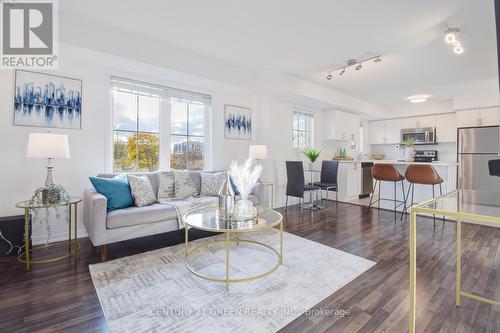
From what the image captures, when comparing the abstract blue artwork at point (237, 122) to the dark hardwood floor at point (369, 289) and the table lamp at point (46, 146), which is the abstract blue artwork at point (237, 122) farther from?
the table lamp at point (46, 146)

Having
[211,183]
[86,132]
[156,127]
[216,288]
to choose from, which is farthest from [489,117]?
[86,132]

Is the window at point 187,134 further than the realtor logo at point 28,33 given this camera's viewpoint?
Yes

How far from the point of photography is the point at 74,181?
3121 mm

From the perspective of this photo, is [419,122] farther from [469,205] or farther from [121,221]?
[121,221]

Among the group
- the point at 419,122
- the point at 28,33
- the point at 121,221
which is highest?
the point at 28,33

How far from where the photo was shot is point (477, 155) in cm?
521

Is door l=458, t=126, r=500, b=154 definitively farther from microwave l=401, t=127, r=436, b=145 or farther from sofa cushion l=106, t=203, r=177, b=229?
sofa cushion l=106, t=203, r=177, b=229

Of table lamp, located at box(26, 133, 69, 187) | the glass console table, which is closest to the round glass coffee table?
the glass console table

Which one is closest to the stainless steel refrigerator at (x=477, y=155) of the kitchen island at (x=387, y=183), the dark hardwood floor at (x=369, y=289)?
the kitchen island at (x=387, y=183)

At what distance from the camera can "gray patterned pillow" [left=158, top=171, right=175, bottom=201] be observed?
3.37 m

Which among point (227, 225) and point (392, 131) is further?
point (392, 131)

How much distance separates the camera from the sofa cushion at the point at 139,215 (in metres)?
2.54

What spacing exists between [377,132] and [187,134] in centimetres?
600

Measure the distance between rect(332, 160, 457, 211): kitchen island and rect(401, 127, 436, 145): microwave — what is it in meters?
1.93
